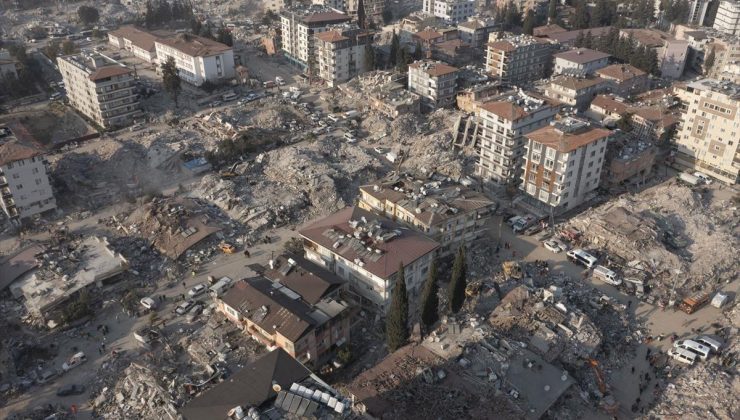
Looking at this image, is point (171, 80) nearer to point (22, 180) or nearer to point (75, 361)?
point (22, 180)

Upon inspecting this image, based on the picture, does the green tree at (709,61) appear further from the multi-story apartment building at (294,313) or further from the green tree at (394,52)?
the multi-story apartment building at (294,313)

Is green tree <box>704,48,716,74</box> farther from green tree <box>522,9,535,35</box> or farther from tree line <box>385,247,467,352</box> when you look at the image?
tree line <box>385,247,467,352</box>

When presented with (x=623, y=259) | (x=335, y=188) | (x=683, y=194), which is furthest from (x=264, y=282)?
(x=683, y=194)

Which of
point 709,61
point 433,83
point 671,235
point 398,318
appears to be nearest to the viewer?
point 398,318

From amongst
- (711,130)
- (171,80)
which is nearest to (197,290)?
(171,80)

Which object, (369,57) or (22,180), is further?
(369,57)
